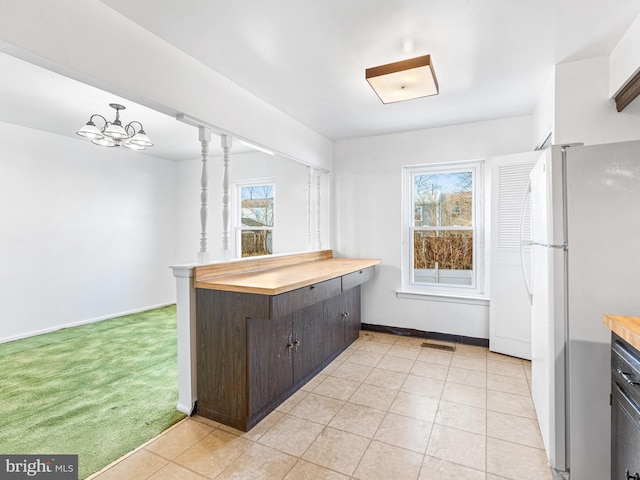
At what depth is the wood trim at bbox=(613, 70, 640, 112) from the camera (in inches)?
75.0

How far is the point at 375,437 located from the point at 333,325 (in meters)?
1.31

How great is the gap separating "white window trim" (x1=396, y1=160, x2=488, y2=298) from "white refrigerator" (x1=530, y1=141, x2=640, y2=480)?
195 cm

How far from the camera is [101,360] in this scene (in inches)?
125

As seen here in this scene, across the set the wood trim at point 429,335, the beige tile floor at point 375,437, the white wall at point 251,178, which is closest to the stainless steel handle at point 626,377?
the beige tile floor at point 375,437

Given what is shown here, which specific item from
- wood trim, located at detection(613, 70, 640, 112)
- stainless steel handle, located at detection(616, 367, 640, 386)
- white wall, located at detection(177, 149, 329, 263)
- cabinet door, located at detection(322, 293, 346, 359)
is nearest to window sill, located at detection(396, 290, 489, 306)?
cabinet door, located at detection(322, 293, 346, 359)

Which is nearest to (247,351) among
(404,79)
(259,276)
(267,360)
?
(267,360)

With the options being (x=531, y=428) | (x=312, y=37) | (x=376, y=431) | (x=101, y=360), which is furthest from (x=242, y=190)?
(x=531, y=428)

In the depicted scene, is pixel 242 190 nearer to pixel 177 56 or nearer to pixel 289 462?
pixel 177 56

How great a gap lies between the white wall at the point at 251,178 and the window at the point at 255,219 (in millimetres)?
164

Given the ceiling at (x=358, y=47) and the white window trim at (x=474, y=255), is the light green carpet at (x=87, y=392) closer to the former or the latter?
the ceiling at (x=358, y=47)

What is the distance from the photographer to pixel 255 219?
5.15m

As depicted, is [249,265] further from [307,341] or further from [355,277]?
[355,277]

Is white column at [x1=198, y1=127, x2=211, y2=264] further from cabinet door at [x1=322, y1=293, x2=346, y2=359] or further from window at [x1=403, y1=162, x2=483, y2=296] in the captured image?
window at [x1=403, y1=162, x2=483, y2=296]

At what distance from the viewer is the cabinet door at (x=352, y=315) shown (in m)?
3.60
